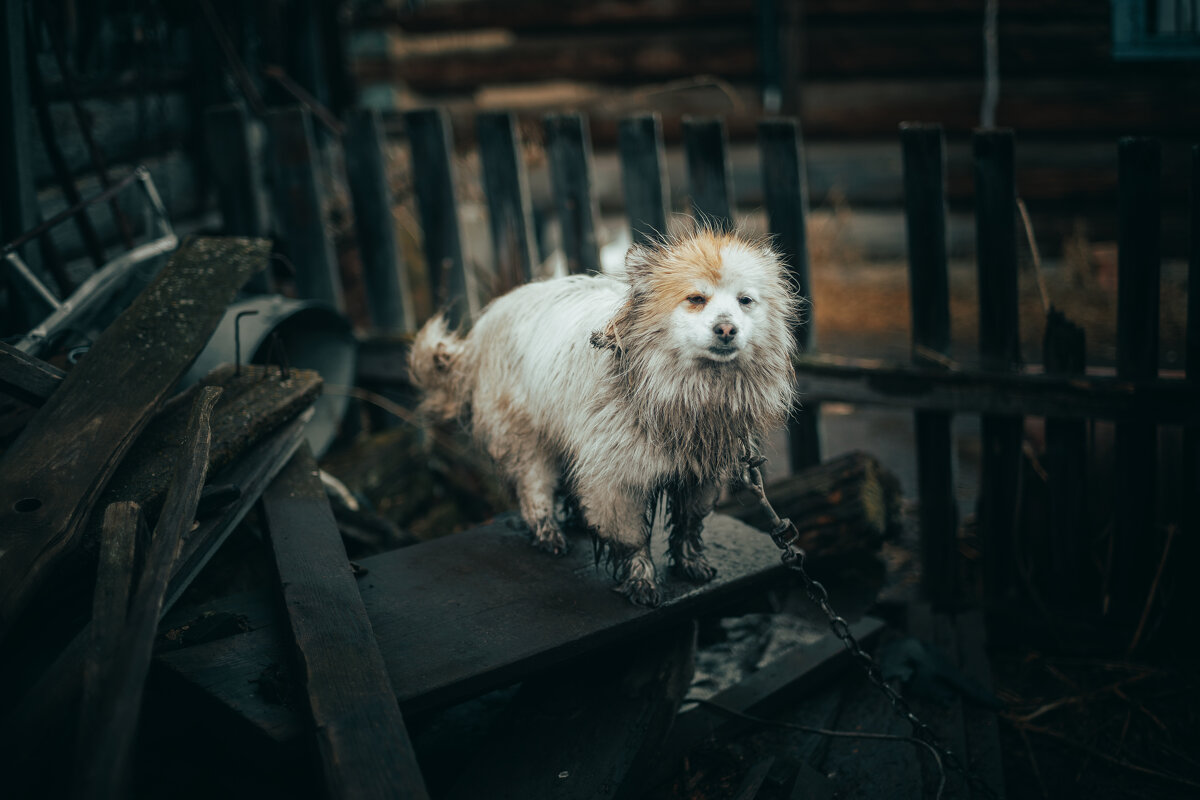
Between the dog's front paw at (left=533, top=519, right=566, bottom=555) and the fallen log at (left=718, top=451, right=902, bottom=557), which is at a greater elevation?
the dog's front paw at (left=533, top=519, right=566, bottom=555)

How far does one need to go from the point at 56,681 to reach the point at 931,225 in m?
3.19

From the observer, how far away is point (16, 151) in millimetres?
3391

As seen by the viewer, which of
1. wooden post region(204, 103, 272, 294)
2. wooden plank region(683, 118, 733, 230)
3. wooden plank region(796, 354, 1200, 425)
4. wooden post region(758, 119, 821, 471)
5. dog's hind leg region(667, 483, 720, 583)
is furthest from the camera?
wooden post region(204, 103, 272, 294)

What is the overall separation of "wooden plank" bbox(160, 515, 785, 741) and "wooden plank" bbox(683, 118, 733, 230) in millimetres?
1448

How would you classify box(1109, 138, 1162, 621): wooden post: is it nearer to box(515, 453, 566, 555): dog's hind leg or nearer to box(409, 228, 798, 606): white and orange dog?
box(409, 228, 798, 606): white and orange dog

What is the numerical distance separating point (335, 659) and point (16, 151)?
105 inches

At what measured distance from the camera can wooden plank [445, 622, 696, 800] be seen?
2.27 m

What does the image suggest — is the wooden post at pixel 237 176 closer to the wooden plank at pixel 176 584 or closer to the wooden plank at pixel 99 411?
the wooden plank at pixel 99 411

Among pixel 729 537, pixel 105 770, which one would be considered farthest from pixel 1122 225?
pixel 105 770

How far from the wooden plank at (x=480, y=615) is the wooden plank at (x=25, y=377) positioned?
0.91 m

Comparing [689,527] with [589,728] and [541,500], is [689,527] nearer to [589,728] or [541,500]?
[541,500]

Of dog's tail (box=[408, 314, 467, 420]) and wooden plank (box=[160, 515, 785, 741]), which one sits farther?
dog's tail (box=[408, 314, 467, 420])

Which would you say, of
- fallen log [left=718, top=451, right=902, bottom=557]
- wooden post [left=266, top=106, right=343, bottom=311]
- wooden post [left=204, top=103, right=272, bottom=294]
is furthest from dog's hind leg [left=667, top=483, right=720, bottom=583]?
wooden post [left=204, top=103, right=272, bottom=294]

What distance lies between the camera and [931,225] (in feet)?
11.3
